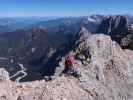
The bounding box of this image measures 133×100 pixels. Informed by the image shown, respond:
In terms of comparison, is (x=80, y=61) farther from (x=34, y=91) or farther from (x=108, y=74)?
(x=34, y=91)

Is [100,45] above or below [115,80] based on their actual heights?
above

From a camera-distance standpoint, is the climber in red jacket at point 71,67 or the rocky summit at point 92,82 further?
the climber in red jacket at point 71,67

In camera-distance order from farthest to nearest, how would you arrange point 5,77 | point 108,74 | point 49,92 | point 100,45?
1. point 100,45
2. point 108,74
3. point 5,77
4. point 49,92

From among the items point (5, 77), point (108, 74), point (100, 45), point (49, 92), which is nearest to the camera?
point (49, 92)

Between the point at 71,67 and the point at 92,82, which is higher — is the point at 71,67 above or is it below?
above

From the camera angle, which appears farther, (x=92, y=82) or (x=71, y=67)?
(x=71, y=67)

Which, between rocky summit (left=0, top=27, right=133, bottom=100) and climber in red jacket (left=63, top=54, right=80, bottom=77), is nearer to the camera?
rocky summit (left=0, top=27, right=133, bottom=100)

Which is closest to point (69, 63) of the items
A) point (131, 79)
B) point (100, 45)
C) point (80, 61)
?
point (80, 61)

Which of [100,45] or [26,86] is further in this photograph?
[100,45]
